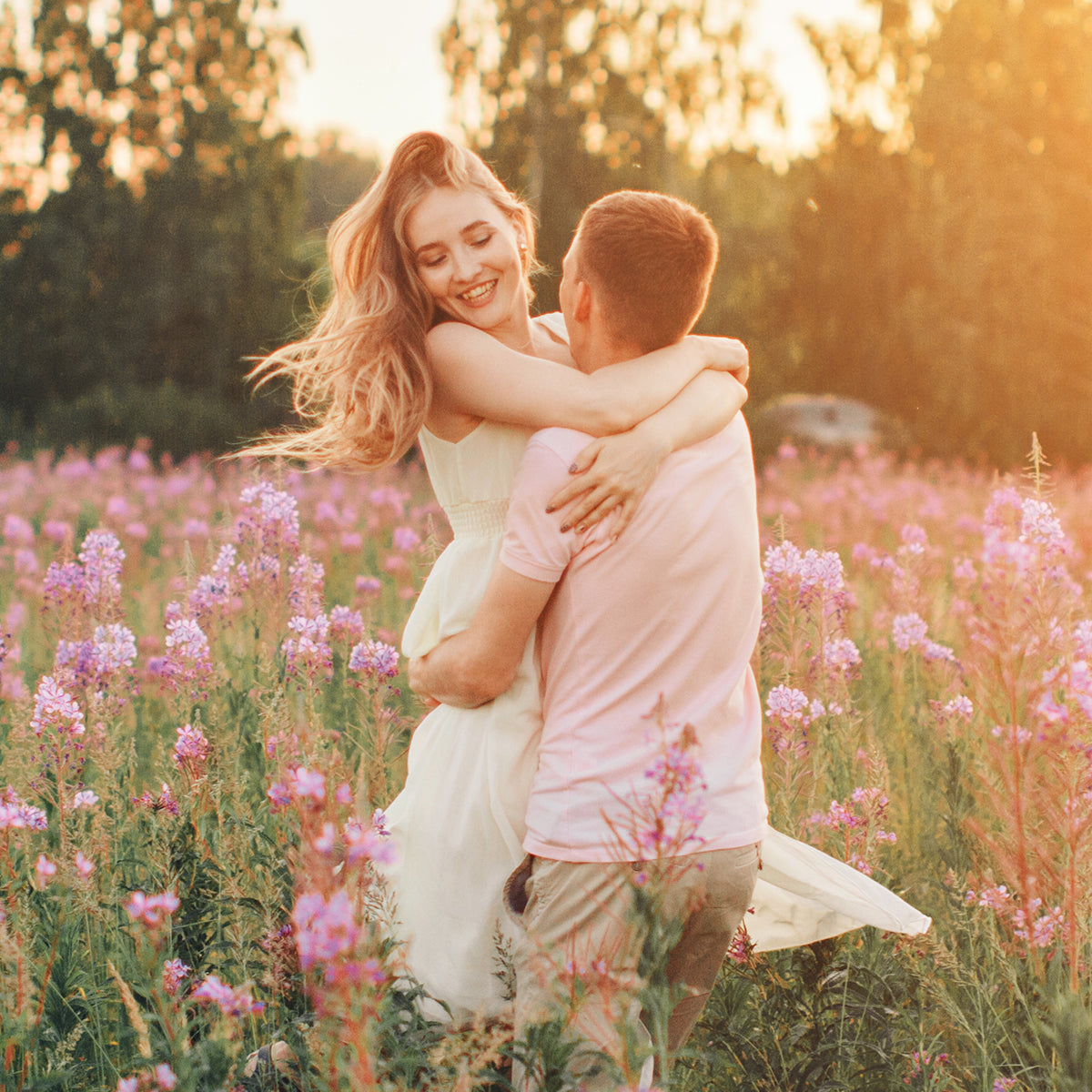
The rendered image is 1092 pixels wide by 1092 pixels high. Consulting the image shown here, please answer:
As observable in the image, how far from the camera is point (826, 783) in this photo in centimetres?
305

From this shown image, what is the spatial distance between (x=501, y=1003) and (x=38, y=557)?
5642mm

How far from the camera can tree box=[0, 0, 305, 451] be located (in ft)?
61.6

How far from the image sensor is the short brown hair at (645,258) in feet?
5.79

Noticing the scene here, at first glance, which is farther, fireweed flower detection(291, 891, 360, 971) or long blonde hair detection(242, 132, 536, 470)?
long blonde hair detection(242, 132, 536, 470)

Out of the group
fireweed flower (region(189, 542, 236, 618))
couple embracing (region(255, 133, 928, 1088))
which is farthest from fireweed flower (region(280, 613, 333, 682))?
couple embracing (region(255, 133, 928, 1088))

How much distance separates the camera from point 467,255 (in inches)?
88.7

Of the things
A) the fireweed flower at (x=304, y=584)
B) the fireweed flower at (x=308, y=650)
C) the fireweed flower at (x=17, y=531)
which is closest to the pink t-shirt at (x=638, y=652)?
the fireweed flower at (x=308, y=650)

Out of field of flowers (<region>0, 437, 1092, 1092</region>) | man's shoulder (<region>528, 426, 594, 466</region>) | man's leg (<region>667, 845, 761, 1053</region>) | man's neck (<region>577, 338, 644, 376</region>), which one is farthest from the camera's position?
man's neck (<region>577, 338, 644, 376</region>)

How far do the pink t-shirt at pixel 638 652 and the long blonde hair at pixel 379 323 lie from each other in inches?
17.4

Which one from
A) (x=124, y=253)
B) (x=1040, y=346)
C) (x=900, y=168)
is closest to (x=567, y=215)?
(x=900, y=168)

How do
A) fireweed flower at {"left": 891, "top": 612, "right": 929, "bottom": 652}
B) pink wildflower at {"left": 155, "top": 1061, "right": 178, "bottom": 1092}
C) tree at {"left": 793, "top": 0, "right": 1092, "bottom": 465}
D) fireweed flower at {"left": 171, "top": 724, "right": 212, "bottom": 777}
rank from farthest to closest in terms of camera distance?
tree at {"left": 793, "top": 0, "right": 1092, "bottom": 465}, fireweed flower at {"left": 891, "top": 612, "right": 929, "bottom": 652}, fireweed flower at {"left": 171, "top": 724, "right": 212, "bottom": 777}, pink wildflower at {"left": 155, "top": 1061, "right": 178, "bottom": 1092}

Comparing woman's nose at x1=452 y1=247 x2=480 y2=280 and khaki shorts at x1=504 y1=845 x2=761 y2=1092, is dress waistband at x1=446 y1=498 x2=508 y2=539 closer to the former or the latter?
woman's nose at x1=452 y1=247 x2=480 y2=280

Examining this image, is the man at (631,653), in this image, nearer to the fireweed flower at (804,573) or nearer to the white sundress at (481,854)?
the white sundress at (481,854)

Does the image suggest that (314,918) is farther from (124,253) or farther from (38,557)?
(124,253)
